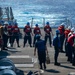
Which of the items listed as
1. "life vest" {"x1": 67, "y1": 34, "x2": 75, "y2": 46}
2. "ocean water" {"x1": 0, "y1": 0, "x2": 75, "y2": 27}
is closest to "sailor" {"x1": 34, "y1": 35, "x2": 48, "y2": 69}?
"life vest" {"x1": 67, "y1": 34, "x2": 75, "y2": 46}

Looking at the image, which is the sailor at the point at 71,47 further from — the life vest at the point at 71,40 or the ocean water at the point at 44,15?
the ocean water at the point at 44,15

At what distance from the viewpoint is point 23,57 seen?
2255cm

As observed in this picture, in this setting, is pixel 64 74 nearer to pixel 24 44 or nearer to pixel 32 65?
pixel 32 65

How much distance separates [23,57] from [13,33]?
4413 mm

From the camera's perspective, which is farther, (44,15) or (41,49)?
(44,15)

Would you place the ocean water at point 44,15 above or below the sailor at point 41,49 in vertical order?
below

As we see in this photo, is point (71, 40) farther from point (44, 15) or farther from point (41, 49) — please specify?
point (44, 15)

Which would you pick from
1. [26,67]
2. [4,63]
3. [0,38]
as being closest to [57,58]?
[26,67]

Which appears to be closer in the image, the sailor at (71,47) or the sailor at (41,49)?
the sailor at (41,49)

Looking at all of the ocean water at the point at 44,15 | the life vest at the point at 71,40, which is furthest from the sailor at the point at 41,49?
the ocean water at the point at 44,15

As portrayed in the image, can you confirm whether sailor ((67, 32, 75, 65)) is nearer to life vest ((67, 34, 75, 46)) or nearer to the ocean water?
life vest ((67, 34, 75, 46))

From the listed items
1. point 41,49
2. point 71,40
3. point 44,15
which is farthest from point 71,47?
point 44,15

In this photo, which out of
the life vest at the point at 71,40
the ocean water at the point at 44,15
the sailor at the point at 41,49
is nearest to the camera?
the sailor at the point at 41,49

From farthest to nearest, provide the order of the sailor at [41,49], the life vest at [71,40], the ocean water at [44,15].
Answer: the ocean water at [44,15], the life vest at [71,40], the sailor at [41,49]
